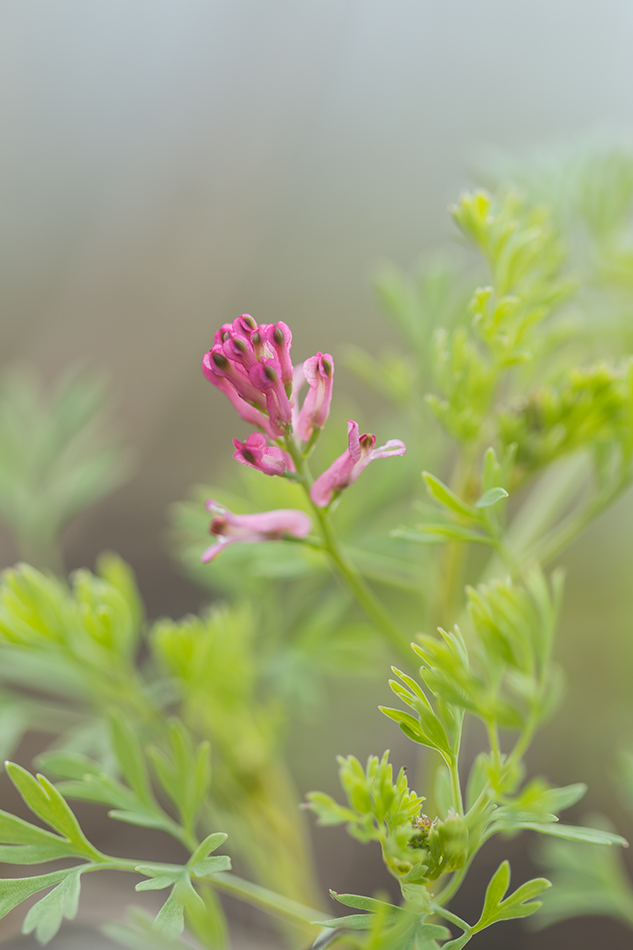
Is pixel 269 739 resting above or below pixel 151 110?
below

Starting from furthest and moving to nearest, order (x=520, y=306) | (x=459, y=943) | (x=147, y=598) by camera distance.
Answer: (x=147, y=598) → (x=520, y=306) → (x=459, y=943)

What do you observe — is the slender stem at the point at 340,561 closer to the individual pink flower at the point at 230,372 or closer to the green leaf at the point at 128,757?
the individual pink flower at the point at 230,372

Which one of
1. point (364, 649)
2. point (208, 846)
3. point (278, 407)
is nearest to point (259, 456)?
point (278, 407)

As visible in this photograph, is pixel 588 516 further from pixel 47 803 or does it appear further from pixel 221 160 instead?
pixel 221 160

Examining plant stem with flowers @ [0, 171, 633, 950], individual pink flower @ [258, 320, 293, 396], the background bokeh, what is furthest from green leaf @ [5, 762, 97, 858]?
the background bokeh

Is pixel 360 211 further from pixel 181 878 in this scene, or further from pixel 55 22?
pixel 181 878

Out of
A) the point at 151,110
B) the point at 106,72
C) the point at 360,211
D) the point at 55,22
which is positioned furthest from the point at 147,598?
the point at 55,22

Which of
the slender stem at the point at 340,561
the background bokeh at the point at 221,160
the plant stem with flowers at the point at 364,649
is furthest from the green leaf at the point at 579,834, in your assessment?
the background bokeh at the point at 221,160
